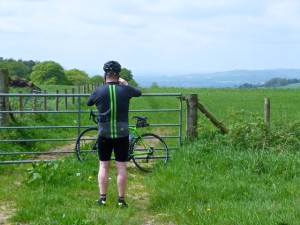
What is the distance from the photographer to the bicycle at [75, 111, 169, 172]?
969 centimetres

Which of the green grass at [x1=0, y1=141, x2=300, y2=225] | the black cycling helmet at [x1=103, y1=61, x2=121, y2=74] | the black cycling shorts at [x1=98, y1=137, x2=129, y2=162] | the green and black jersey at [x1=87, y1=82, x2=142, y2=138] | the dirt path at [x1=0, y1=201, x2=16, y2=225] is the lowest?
the dirt path at [x1=0, y1=201, x2=16, y2=225]

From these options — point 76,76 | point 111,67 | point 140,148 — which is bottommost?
point 140,148

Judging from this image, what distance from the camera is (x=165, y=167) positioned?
9328mm

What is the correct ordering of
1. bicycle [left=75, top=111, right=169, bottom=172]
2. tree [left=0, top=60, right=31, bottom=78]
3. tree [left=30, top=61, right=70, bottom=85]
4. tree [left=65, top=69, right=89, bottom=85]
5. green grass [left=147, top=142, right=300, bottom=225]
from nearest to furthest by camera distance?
green grass [left=147, top=142, right=300, bottom=225], bicycle [left=75, top=111, right=169, bottom=172], tree [left=30, top=61, right=70, bottom=85], tree [left=65, top=69, right=89, bottom=85], tree [left=0, top=60, right=31, bottom=78]

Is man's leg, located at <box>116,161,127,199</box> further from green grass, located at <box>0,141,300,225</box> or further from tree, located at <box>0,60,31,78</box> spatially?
tree, located at <box>0,60,31,78</box>

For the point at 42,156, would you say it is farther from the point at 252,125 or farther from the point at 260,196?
the point at 260,196

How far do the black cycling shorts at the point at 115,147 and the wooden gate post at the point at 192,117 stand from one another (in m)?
4.02

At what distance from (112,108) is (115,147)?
0.59 meters

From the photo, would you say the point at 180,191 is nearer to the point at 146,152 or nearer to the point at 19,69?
the point at 146,152

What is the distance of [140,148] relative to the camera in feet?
33.2

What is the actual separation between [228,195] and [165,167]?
7.17ft

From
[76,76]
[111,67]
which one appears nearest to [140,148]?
[111,67]

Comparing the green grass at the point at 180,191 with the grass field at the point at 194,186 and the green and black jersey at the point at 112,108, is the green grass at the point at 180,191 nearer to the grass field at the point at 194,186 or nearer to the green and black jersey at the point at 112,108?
the grass field at the point at 194,186

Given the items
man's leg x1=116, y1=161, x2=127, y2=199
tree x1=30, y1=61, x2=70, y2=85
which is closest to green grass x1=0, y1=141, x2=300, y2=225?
man's leg x1=116, y1=161, x2=127, y2=199
